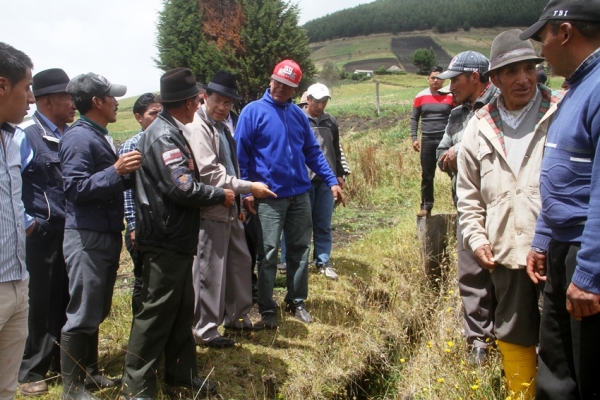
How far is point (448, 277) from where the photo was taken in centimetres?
556

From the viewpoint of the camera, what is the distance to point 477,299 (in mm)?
3852

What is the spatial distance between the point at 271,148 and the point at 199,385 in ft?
6.62

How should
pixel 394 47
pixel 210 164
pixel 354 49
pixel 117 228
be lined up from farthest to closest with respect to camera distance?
pixel 354 49, pixel 394 47, pixel 210 164, pixel 117 228

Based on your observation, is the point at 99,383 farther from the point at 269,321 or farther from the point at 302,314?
the point at 302,314

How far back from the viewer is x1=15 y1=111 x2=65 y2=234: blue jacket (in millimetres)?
3676

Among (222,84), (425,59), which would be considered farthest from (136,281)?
(425,59)

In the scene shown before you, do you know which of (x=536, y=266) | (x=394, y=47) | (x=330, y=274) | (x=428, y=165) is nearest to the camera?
(x=536, y=266)

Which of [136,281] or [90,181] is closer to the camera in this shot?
[90,181]

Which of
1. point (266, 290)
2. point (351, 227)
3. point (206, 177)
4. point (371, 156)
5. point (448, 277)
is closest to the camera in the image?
point (206, 177)

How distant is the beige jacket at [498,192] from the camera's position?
9.98ft

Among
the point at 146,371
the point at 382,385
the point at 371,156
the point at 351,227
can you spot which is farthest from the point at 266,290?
the point at 371,156

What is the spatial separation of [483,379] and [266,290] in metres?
1.99

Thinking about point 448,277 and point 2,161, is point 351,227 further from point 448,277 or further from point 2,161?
point 2,161

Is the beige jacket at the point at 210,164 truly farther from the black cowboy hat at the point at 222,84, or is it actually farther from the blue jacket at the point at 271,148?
the blue jacket at the point at 271,148
